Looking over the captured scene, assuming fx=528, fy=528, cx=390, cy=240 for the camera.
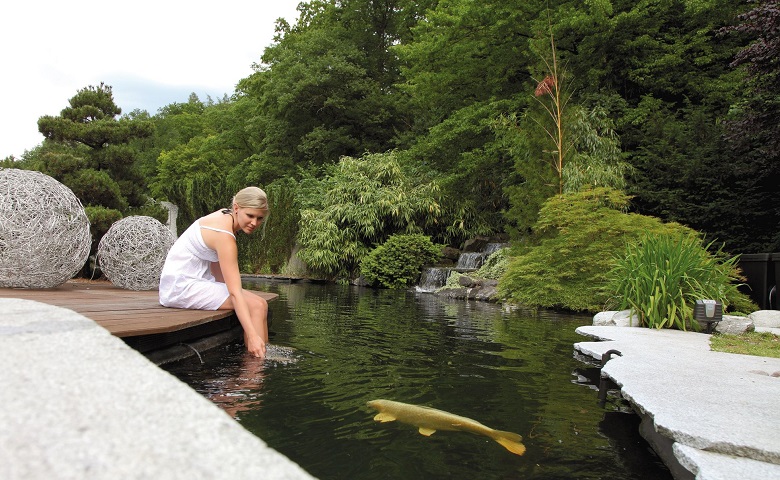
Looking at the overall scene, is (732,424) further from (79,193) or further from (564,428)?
(79,193)

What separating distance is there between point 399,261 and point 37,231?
11964 mm

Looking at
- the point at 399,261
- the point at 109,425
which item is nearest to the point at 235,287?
the point at 109,425

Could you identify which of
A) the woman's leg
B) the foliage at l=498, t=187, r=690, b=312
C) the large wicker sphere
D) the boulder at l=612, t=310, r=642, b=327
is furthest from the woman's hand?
the foliage at l=498, t=187, r=690, b=312

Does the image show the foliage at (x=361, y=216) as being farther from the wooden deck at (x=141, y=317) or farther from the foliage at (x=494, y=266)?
the wooden deck at (x=141, y=317)

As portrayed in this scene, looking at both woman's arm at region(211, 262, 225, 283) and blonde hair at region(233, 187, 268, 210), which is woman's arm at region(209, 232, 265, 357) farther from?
woman's arm at region(211, 262, 225, 283)

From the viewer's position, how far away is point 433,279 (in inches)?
630

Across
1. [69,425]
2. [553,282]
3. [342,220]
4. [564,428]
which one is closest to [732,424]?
[564,428]

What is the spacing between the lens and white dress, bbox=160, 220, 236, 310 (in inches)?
178

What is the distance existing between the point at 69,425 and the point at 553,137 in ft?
39.8

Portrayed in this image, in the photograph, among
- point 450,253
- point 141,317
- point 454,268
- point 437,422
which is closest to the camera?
point 437,422

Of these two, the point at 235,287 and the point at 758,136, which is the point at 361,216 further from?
the point at 235,287

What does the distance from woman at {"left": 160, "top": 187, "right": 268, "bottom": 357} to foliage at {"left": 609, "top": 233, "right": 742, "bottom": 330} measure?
4.34 metres

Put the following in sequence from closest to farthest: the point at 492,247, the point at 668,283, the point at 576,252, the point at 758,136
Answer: the point at 668,283
the point at 758,136
the point at 576,252
the point at 492,247

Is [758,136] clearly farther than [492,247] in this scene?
No
